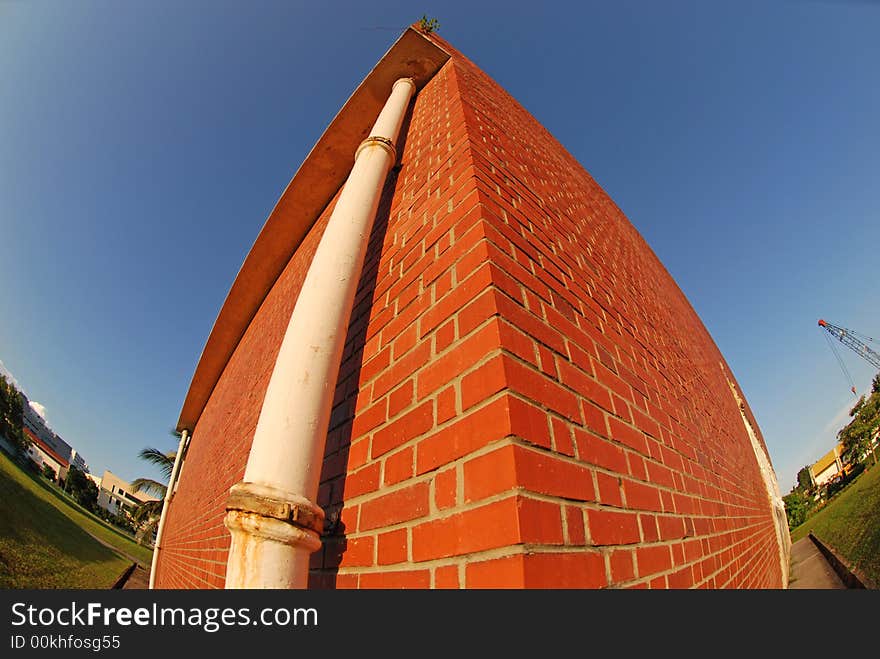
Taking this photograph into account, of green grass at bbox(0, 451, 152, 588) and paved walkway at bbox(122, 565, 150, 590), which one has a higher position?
green grass at bbox(0, 451, 152, 588)

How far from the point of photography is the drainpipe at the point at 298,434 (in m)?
0.88

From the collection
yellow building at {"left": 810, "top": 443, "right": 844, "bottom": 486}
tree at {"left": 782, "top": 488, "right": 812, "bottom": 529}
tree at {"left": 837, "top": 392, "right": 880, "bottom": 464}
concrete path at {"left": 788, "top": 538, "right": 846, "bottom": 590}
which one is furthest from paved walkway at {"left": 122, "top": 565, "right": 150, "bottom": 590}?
yellow building at {"left": 810, "top": 443, "right": 844, "bottom": 486}

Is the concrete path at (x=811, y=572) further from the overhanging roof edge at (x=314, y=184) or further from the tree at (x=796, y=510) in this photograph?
the tree at (x=796, y=510)

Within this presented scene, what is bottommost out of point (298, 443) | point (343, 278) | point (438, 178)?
point (298, 443)

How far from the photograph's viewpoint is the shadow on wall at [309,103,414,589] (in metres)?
1.07

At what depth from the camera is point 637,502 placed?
1.09 meters

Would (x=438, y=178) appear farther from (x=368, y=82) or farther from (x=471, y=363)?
(x=368, y=82)

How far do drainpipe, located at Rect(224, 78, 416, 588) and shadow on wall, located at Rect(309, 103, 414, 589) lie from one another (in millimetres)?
103

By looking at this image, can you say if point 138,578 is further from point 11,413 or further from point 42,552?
point 11,413

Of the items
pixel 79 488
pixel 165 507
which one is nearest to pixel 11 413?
pixel 79 488

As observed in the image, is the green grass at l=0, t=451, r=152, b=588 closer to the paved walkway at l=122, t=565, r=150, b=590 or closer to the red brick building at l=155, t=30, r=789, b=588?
the paved walkway at l=122, t=565, r=150, b=590

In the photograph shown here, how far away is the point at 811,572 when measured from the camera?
904cm

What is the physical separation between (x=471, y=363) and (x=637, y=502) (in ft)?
2.31
